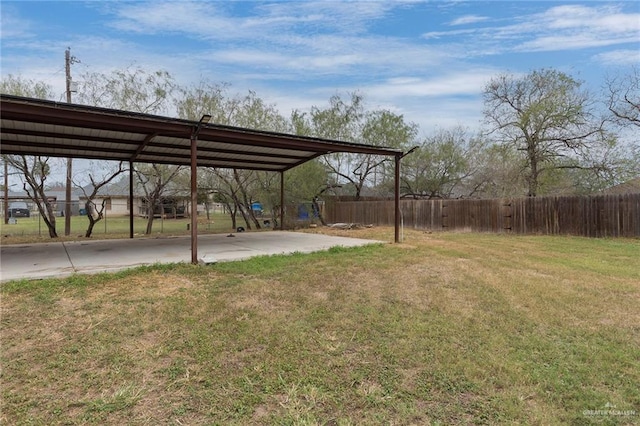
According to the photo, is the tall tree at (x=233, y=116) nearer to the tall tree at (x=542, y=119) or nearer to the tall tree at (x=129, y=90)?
the tall tree at (x=129, y=90)

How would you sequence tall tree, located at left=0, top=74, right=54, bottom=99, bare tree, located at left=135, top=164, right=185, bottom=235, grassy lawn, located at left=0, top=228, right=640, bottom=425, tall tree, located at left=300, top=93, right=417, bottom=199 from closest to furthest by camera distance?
1. grassy lawn, located at left=0, top=228, right=640, bottom=425
2. tall tree, located at left=0, top=74, right=54, bottom=99
3. bare tree, located at left=135, top=164, right=185, bottom=235
4. tall tree, located at left=300, top=93, right=417, bottom=199

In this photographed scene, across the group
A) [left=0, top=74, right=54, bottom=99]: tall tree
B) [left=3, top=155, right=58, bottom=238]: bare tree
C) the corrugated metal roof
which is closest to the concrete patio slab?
the corrugated metal roof

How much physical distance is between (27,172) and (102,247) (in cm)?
579

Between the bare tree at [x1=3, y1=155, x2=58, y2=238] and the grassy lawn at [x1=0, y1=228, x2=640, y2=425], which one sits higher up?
the bare tree at [x1=3, y1=155, x2=58, y2=238]

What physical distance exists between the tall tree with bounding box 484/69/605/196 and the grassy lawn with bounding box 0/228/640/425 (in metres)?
12.0

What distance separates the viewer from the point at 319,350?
297 cm

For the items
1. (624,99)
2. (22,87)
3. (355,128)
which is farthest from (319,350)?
(624,99)

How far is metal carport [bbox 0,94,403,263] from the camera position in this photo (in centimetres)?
548

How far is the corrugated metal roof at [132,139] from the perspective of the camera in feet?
17.9

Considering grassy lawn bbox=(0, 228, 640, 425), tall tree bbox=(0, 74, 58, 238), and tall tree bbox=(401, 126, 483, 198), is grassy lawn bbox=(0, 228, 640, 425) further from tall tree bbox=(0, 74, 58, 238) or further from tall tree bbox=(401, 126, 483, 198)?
tall tree bbox=(401, 126, 483, 198)

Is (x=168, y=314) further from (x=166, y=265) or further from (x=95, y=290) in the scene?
(x=166, y=265)

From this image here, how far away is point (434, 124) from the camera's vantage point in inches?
774

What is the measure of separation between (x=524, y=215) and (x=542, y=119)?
5289 mm

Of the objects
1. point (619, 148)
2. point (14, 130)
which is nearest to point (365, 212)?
point (619, 148)
